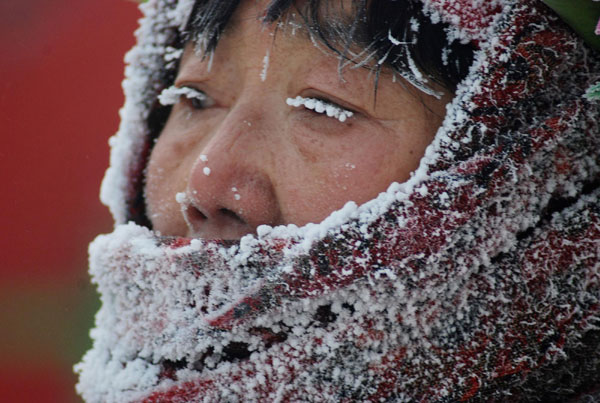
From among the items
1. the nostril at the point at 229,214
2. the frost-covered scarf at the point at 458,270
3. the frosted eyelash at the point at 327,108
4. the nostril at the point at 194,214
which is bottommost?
the frost-covered scarf at the point at 458,270

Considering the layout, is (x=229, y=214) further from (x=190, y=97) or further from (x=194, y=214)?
(x=190, y=97)

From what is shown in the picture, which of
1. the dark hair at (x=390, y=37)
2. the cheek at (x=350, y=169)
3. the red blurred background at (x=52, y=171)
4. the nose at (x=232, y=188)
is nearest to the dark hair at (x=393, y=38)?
the dark hair at (x=390, y=37)

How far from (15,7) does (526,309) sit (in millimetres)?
2238

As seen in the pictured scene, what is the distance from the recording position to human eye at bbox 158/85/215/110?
4.66ft

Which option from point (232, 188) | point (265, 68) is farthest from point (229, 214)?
point (265, 68)

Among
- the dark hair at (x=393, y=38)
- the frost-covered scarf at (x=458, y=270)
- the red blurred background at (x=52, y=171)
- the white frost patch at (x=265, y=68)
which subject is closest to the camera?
the frost-covered scarf at (x=458, y=270)

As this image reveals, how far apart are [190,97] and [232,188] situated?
15.2 inches

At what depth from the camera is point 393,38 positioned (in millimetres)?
1143

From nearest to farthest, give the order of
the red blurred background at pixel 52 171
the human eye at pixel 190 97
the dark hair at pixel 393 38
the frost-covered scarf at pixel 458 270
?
Answer: the frost-covered scarf at pixel 458 270 → the dark hair at pixel 393 38 → the human eye at pixel 190 97 → the red blurred background at pixel 52 171

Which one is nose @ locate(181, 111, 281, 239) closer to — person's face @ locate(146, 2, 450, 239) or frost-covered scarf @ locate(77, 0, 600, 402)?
person's face @ locate(146, 2, 450, 239)

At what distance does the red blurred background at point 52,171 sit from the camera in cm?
225

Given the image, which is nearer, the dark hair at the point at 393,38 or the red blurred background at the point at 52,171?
the dark hair at the point at 393,38

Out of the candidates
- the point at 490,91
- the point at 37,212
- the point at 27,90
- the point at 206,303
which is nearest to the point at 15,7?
the point at 27,90

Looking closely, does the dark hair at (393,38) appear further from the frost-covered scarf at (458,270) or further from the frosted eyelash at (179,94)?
the frosted eyelash at (179,94)
